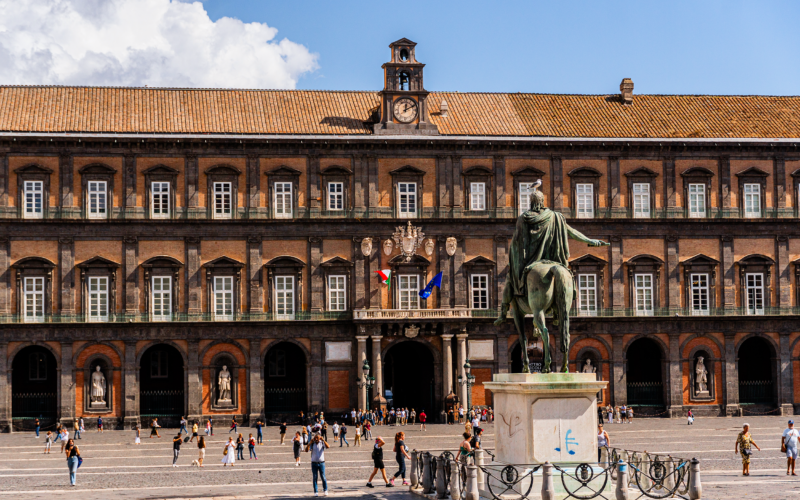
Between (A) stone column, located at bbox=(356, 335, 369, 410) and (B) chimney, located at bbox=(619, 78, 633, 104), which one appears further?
(B) chimney, located at bbox=(619, 78, 633, 104)

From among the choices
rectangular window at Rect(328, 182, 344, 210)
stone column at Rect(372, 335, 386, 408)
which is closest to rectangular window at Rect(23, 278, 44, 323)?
rectangular window at Rect(328, 182, 344, 210)

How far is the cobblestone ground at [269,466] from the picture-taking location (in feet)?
99.1

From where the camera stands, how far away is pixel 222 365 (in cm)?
5894

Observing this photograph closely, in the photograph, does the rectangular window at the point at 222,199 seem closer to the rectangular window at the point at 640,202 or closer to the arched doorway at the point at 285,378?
the arched doorway at the point at 285,378

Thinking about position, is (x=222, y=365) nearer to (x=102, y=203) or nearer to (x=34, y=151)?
(x=102, y=203)

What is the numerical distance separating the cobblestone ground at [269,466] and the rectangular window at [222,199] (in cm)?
1092

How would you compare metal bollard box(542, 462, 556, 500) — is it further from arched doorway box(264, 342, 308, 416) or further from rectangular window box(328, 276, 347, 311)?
arched doorway box(264, 342, 308, 416)

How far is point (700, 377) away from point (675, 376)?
145 centimetres

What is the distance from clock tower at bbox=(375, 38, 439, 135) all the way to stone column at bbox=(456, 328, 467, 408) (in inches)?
424

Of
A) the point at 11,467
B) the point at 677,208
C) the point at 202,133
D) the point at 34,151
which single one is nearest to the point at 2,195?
the point at 34,151

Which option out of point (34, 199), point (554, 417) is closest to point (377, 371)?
point (34, 199)

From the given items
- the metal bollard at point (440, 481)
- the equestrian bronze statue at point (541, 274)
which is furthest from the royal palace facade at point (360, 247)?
the equestrian bronze statue at point (541, 274)

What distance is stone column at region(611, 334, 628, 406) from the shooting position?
201 feet

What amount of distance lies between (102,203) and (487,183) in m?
19.8
